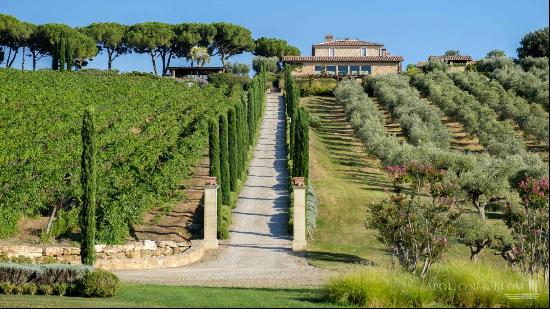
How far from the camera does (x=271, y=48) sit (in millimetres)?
106938

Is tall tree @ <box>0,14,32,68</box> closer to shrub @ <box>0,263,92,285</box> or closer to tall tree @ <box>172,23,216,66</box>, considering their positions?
tall tree @ <box>172,23,216,66</box>

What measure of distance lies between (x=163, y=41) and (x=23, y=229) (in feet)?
247

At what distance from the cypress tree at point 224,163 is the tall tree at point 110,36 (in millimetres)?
68915

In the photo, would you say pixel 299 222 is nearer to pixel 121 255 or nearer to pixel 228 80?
pixel 121 255

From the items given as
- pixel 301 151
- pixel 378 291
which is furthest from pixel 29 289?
pixel 301 151

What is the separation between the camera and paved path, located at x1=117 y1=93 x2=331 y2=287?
70.7 ft

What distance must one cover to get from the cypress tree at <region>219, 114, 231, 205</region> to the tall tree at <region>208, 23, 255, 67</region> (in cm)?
7002

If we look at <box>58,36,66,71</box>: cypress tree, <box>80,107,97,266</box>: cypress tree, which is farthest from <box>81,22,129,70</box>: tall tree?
<box>80,107,97,266</box>: cypress tree

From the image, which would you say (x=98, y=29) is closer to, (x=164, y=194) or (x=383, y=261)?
(x=164, y=194)

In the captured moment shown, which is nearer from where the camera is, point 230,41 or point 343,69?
point 343,69

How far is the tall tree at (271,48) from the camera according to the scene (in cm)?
10669

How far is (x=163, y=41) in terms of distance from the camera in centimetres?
10175

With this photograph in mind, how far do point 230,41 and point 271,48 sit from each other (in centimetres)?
519

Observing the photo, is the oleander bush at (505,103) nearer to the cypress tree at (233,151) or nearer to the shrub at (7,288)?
the cypress tree at (233,151)
